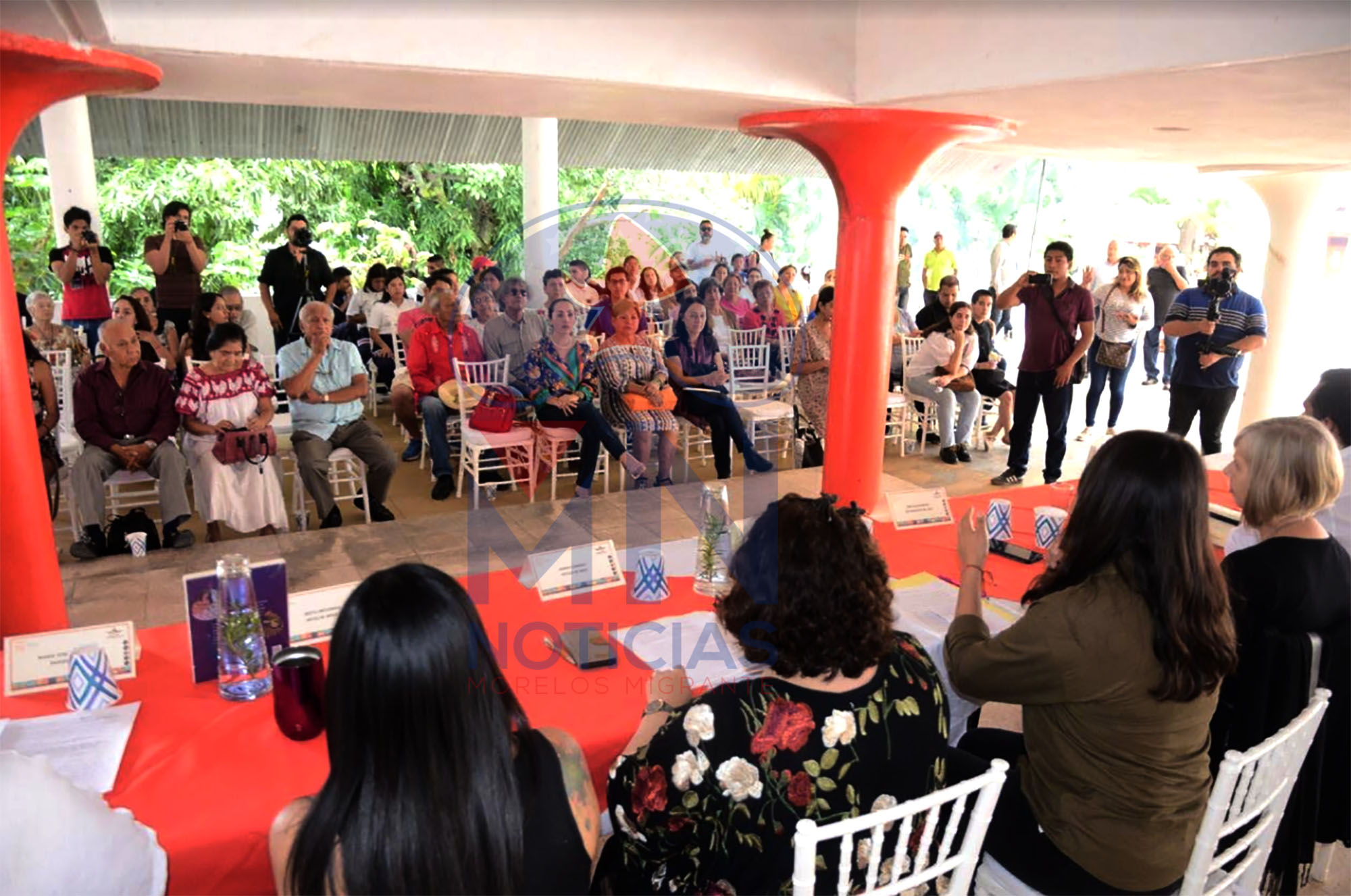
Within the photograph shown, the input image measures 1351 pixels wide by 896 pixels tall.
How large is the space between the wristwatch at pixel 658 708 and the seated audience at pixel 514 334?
4028mm

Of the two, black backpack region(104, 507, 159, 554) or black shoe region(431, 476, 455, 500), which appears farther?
black shoe region(431, 476, 455, 500)

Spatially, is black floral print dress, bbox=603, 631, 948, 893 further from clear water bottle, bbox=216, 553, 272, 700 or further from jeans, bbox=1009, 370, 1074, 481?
jeans, bbox=1009, 370, 1074, 481

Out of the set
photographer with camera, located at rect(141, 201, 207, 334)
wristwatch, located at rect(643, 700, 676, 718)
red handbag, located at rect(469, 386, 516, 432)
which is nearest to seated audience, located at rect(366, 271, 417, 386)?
photographer with camera, located at rect(141, 201, 207, 334)

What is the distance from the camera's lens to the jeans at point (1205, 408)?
18.8 ft

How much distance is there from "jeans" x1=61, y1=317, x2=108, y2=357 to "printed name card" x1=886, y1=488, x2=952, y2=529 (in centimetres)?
595

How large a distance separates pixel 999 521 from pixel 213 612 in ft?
7.37

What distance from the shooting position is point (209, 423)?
4.48 meters

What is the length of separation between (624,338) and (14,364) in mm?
3316

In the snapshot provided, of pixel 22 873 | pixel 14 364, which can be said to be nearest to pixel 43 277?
pixel 14 364

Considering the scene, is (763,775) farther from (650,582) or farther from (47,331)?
(47,331)

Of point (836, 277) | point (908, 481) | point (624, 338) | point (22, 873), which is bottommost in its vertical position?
point (908, 481)

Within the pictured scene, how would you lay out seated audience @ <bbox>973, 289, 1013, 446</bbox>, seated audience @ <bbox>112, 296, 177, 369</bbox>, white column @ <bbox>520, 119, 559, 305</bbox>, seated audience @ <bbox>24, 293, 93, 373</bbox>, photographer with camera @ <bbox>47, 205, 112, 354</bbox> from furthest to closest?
white column @ <bbox>520, 119, 559, 305</bbox>, seated audience @ <bbox>973, 289, 1013, 446</bbox>, photographer with camera @ <bbox>47, 205, 112, 354</bbox>, seated audience @ <bbox>112, 296, 177, 369</bbox>, seated audience @ <bbox>24, 293, 93, 373</bbox>

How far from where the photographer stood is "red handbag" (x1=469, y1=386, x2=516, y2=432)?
527 cm

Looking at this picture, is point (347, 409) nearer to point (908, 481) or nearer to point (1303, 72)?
point (908, 481)
